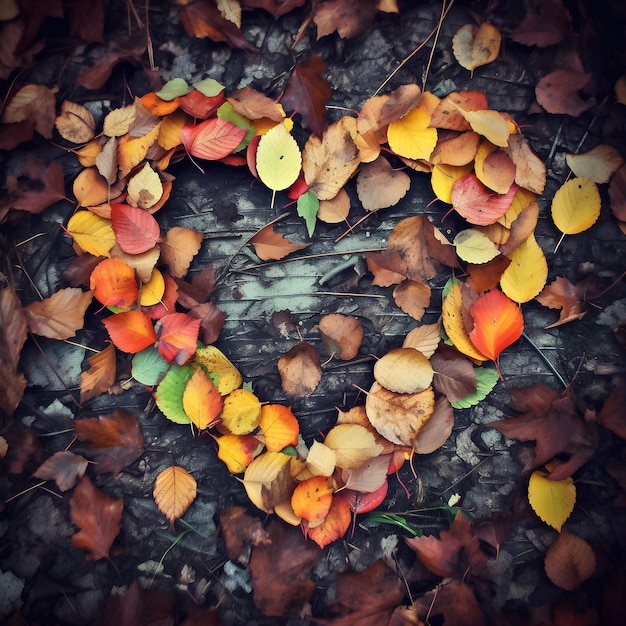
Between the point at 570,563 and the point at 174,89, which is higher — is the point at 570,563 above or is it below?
below

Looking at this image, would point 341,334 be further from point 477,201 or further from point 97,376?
point 97,376

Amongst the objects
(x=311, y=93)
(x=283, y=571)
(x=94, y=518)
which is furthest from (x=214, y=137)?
(x=283, y=571)

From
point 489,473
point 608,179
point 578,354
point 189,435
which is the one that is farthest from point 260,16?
point 489,473

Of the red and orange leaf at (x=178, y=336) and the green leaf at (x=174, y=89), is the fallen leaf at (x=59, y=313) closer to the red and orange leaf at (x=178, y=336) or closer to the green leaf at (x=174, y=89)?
the red and orange leaf at (x=178, y=336)

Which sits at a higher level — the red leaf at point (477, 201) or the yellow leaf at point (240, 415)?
the red leaf at point (477, 201)

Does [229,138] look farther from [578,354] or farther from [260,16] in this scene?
[578,354]

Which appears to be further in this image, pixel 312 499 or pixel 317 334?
pixel 317 334

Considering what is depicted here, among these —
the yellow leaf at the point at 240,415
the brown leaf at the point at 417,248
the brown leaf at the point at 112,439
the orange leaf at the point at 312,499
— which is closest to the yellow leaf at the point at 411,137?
the brown leaf at the point at 417,248

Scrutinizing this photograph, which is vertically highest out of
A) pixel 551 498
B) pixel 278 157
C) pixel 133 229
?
pixel 278 157
